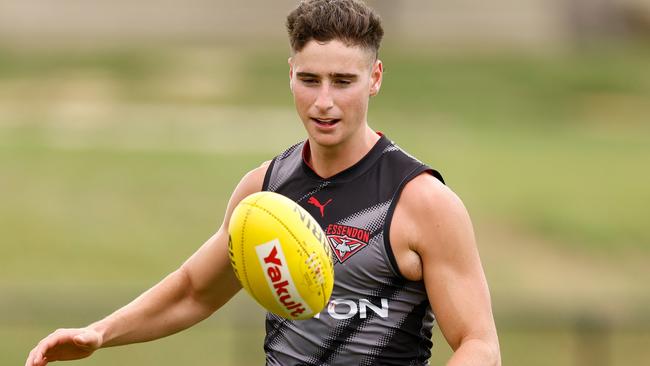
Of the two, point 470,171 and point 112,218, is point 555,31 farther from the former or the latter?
point 112,218

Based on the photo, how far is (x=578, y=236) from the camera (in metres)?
25.6

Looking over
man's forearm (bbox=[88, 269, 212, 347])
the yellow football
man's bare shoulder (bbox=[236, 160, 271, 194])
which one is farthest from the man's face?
man's forearm (bbox=[88, 269, 212, 347])

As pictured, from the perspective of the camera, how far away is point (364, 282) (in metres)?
5.34

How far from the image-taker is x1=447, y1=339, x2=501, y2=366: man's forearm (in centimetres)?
503

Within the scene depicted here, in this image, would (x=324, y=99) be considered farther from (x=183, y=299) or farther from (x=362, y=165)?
(x=183, y=299)

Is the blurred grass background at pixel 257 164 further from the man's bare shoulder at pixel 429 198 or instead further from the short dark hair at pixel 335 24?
the short dark hair at pixel 335 24

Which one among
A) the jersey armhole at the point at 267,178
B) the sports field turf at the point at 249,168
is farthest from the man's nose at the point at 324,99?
the sports field turf at the point at 249,168

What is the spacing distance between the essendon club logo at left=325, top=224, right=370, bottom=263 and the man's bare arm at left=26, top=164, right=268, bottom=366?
1.73 feet

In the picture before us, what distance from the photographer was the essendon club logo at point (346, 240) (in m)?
5.31

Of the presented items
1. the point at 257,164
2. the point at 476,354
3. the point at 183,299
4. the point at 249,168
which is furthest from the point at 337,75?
the point at 257,164

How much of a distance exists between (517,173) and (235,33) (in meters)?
16.9

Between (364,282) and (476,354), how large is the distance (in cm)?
54

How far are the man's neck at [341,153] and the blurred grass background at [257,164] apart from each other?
7.16m

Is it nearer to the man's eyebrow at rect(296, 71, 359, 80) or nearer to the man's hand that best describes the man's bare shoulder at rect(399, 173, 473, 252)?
the man's eyebrow at rect(296, 71, 359, 80)
